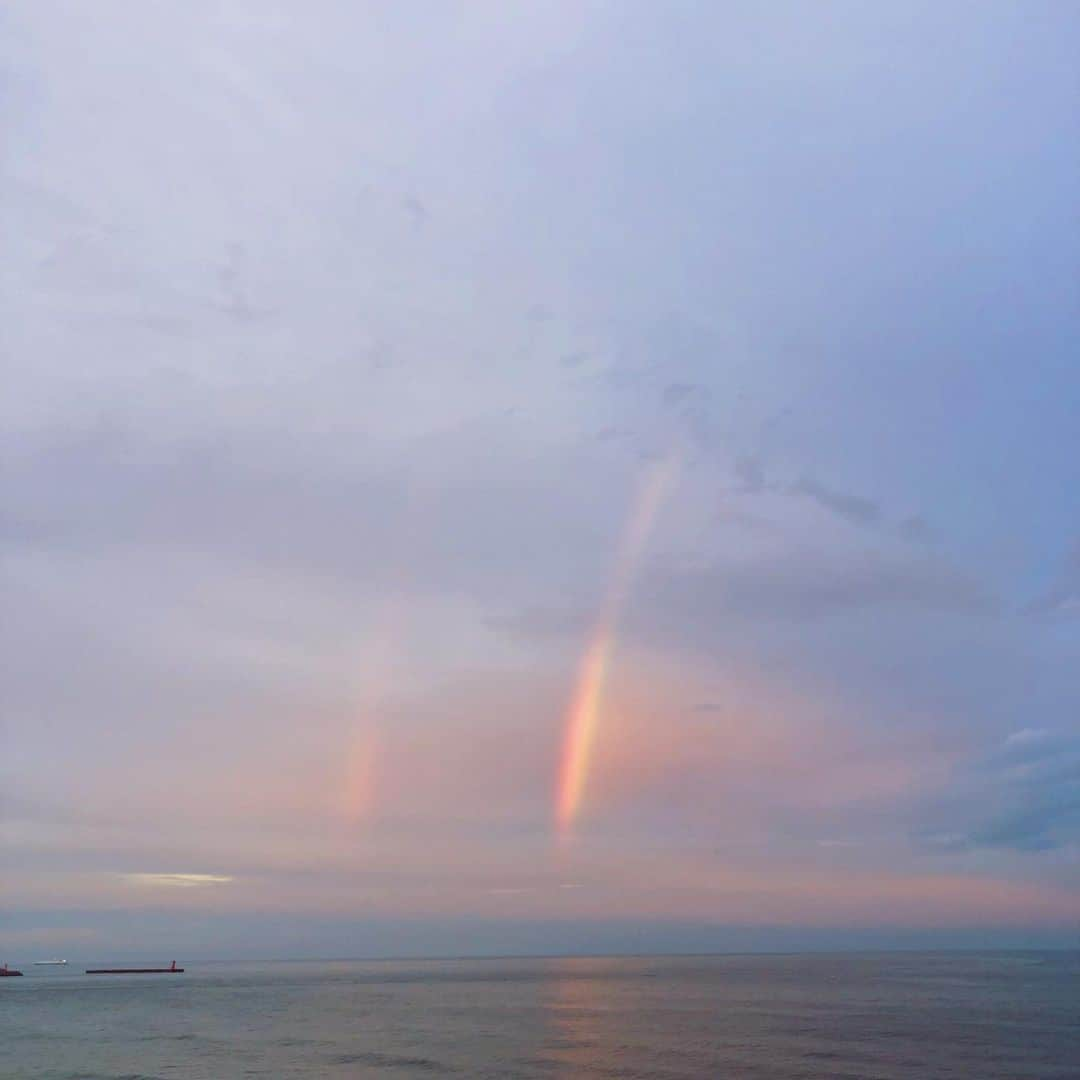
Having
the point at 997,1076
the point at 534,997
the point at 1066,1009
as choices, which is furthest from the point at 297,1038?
the point at 1066,1009

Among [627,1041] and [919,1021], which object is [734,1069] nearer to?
[627,1041]

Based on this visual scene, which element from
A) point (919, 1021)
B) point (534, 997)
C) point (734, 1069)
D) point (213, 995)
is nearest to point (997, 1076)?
point (734, 1069)

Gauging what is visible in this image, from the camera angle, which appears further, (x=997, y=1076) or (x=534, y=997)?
(x=534, y=997)

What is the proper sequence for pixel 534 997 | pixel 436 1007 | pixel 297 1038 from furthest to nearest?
1. pixel 534 997
2. pixel 436 1007
3. pixel 297 1038

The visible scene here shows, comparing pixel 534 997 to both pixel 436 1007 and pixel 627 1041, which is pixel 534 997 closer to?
pixel 436 1007

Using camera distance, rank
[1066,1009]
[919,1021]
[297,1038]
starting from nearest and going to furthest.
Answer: [297,1038], [919,1021], [1066,1009]

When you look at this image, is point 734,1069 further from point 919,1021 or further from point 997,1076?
point 919,1021

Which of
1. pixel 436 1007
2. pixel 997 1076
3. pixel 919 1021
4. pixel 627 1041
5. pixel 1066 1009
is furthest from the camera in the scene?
pixel 436 1007

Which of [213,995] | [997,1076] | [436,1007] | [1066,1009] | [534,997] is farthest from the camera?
[213,995]

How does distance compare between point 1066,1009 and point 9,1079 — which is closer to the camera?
point 9,1079
